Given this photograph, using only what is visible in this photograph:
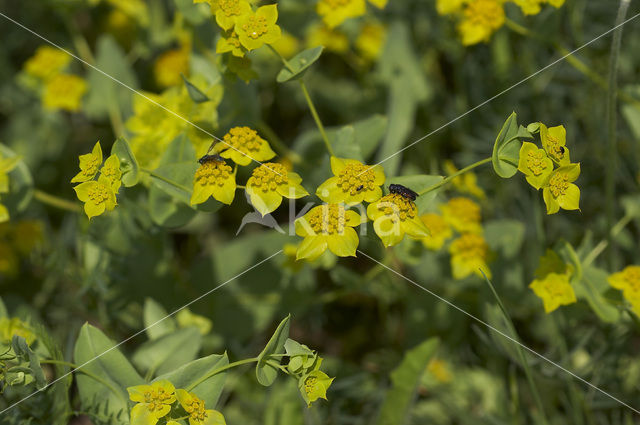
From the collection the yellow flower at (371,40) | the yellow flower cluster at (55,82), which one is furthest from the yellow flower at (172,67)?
the yellow flower at (371,40)

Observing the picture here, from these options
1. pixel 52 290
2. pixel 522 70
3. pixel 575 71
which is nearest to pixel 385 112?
pixel 522 70

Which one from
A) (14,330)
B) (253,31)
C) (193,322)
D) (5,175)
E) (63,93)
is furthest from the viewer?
(63,93)

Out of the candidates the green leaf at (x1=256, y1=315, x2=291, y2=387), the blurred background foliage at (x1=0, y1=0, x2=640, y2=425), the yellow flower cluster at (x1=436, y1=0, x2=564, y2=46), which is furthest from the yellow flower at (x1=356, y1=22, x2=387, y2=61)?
the green leaf at (x1=256, y1=315, x2=291, y2=387)

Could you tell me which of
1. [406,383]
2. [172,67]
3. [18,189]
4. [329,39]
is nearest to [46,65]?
[172,67]

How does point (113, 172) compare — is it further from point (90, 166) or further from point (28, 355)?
point (28, 355)

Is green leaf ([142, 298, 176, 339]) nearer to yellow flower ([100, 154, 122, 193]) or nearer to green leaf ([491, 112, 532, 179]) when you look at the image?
yellow flower ([100, 154, 122, 193])
